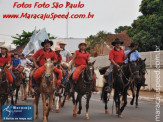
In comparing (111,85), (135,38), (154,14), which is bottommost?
(111,85)

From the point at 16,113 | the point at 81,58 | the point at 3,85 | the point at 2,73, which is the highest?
the point at 81,58

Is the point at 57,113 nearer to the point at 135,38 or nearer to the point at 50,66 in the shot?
the point at 50,66

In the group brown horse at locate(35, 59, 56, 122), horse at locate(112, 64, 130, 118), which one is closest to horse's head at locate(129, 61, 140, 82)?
horse at locate(112, 64, 130, 118)

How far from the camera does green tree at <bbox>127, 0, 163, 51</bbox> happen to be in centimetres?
3772

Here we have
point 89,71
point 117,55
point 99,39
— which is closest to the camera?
point 89,71

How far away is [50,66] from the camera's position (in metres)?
11.2

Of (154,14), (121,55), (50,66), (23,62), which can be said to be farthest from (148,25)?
(50,66)

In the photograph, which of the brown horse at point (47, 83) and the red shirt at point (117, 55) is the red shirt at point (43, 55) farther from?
the red shirt at point (117, 55)

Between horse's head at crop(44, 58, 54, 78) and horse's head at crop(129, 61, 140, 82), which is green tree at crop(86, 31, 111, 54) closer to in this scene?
horse's head at crop(129, 61, 140, 82)

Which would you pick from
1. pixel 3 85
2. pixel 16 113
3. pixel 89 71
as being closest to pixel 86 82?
pixel 89 71

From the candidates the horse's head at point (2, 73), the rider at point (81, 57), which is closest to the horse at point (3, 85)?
the horse's head at point (2, 73)

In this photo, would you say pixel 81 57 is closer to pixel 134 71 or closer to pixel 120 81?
pixel 120 81

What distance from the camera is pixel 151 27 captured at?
37.8 m

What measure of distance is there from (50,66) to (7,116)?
7.04 feet
